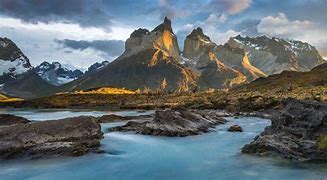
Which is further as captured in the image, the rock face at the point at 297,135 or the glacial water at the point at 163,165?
the rock face at the point at 297,135

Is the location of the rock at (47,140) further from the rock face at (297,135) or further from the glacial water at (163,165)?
the rock face at (297,135)

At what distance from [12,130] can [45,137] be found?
3009mm

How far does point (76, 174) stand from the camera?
28969 millimetres

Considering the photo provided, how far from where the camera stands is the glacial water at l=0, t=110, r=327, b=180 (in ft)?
93.5

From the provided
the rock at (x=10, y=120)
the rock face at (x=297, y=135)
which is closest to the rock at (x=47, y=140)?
the rock at (x=10, y=120)

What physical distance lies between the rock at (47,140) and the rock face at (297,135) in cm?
1555

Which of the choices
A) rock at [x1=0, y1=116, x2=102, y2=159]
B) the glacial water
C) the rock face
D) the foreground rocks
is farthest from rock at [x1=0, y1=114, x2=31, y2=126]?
the rock face

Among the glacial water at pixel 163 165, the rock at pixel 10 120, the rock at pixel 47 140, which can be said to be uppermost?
the rock at pixel 10 120

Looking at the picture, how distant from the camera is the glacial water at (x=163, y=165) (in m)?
28.5

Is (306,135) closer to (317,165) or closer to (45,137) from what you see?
(317,165)

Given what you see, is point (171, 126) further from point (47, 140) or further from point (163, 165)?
point (47, 140)

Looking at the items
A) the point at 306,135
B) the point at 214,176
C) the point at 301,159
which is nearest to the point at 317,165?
the point at 301,159

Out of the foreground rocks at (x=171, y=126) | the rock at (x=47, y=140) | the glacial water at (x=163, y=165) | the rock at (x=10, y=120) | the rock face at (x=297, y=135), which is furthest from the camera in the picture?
the rock at (x=10, y=120)

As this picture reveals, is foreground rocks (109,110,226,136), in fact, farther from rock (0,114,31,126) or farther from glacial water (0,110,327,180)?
rock (0,114,31,126)
